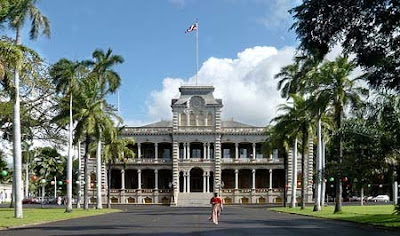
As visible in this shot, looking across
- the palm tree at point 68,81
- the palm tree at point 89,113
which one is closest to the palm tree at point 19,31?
the palm tree at point 68,81

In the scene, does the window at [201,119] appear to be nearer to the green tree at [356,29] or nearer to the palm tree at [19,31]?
the palm tree at [19,31]

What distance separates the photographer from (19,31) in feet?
124

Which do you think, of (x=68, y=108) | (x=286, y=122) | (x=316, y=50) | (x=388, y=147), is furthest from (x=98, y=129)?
(x=316, y=50)

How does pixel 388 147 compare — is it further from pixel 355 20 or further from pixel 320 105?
pixel 320 105

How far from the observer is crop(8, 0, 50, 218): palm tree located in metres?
33.2

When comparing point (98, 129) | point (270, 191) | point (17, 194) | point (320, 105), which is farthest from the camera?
point (270, 191)

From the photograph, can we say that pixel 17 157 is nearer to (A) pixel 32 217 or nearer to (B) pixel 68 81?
(A) pixel 32 217

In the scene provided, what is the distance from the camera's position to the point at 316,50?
20453 mm

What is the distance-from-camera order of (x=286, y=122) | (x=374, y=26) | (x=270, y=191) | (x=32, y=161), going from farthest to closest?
(x=32, y=161) → (x=270, y=191) → (x=286, y=122) → (x=374, y=26)

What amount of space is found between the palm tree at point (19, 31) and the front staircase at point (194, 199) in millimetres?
47987

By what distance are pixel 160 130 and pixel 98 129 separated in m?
39.4

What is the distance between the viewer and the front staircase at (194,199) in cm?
8453

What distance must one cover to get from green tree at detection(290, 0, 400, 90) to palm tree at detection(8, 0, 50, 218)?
16402 millimetres

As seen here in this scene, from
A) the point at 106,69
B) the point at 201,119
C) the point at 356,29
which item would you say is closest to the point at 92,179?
the point at 201,119
